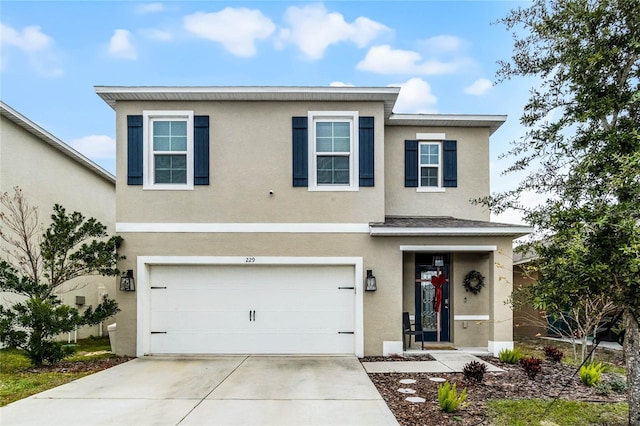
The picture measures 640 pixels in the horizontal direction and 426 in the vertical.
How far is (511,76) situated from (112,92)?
8.34 metres

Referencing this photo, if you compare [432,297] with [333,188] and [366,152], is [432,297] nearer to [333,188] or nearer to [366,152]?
[333,188]

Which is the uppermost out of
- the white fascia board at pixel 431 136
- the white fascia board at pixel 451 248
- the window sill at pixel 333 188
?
the white fascia board at pixel 431 136

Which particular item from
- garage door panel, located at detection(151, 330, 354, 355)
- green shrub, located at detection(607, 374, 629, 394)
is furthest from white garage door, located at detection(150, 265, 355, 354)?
green shrub, located at detection(607, 374, 629, 394)

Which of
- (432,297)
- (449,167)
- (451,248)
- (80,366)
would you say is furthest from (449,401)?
(80,366)

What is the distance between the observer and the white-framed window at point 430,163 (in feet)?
37.4

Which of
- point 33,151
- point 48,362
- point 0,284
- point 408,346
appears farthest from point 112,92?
point 408,346

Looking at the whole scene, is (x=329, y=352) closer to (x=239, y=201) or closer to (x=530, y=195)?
(x=239, y=201)


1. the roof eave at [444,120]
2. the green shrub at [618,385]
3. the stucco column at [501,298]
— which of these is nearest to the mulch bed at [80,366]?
the stucco column at [501,298]

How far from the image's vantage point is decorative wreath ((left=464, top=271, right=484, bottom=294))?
1065 cm

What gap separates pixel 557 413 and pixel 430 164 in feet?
22.5

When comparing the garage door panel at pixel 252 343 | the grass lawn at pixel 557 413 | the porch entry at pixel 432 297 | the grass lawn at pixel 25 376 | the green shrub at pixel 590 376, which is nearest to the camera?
the grass lawn at pixel 557 413

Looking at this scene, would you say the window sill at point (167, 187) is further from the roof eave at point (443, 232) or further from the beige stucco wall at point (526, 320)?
the beige stucco wall at point (526, 320)

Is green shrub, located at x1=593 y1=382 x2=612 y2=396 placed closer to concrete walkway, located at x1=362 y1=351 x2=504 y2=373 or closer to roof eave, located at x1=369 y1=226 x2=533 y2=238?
concrete walkway, located at x1=362 y1=351 x2=504 y2=373

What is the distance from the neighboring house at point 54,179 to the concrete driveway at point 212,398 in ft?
16.6
